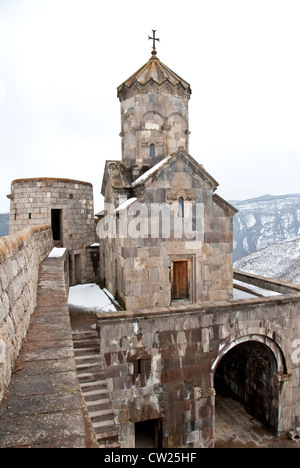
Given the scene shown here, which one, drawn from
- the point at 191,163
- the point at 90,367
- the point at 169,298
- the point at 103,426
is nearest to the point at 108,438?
the point at 103,426

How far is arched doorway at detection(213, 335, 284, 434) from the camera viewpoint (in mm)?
9445

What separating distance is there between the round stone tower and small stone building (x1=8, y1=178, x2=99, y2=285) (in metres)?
3.61

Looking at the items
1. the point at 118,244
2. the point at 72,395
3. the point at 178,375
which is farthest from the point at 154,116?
the point at 72,395

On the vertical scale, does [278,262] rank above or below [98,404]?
below

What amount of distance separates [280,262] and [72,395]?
47900 mm

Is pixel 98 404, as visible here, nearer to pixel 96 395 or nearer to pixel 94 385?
pixel 96 395

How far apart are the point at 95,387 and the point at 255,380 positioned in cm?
619

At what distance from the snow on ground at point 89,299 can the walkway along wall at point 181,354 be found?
2.19m

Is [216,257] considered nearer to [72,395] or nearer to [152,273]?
[152,273]

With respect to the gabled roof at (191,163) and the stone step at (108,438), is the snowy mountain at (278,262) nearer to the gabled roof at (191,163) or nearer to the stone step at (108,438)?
the gabled roof at (191,163)

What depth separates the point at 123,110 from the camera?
38.8 feet

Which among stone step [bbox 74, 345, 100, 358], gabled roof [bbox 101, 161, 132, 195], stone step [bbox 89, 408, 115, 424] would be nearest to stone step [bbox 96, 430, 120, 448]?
stone step [bbox 89, 408, 115, 424]

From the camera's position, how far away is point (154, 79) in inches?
429

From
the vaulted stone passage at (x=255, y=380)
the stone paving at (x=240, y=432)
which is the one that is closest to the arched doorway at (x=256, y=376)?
the vaulted stone passage at (x=255, y=380)
